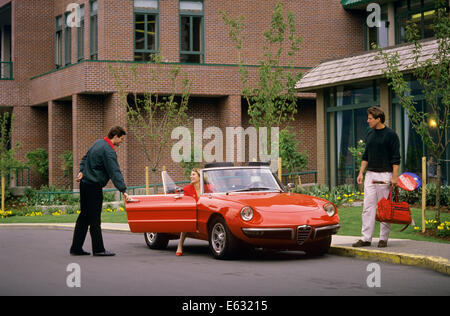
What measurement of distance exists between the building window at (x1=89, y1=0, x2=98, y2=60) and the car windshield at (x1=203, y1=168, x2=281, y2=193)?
21.5m

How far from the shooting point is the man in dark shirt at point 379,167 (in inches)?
457

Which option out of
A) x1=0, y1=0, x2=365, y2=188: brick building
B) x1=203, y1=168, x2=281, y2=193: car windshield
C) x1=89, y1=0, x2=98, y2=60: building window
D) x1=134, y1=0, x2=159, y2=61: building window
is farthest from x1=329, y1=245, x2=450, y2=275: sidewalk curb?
x1=89, y1=0, x2=98, y2=60: building window

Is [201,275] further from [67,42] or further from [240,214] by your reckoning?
[67,42]

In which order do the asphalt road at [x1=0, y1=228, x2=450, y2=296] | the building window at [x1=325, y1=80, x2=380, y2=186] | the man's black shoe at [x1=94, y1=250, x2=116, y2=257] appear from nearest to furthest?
the asphalt road at [x1=0, y1=228, x2=450, y2=296]
the man's black shoe at [x1=94, y1=250, x2=116, y2=257]
the building window at [x1=325, y1=80, x2=380, y2=186]

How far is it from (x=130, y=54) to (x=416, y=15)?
12.1 m

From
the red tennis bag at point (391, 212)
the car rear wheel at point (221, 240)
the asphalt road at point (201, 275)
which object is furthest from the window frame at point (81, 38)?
the red tennis bag at point (391, 212)

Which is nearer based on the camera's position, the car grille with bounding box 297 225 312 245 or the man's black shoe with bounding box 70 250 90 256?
the car grille with bounding box 297 225 312 245

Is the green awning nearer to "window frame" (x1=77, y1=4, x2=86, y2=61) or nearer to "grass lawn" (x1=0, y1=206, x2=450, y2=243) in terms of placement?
"window frame" (x1=77, y1=4, x2=86, y2=61)

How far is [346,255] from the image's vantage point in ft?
38.4

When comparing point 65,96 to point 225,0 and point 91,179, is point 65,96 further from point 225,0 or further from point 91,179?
point 91,179

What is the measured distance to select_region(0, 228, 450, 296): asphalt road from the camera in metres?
8.13

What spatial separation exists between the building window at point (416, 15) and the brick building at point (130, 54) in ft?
19.9

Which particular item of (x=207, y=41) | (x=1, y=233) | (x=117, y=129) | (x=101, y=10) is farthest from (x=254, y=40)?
(x=117, y=129)

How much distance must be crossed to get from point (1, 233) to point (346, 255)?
9.35 meters
